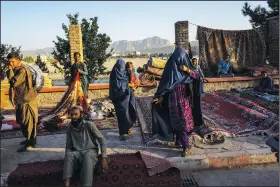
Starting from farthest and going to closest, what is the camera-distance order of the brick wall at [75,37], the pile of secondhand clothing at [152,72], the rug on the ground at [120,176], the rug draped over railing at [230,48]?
the rug draped over railing at [230,48]
the pile of secondhand clothing at [152,72]
the brick wall at [75,37]
the rug on the ground at [120,176]

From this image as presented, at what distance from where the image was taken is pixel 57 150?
5.12 metres

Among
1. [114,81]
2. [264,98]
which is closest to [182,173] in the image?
[114,81]

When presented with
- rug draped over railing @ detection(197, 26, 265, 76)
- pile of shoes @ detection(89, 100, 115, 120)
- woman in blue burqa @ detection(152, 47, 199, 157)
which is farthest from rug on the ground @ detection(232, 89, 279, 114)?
pile of shoes @ detection(89, 100, 115, 120)

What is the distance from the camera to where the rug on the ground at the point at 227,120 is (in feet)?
17.7

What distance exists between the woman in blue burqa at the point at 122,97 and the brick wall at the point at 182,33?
20.6ft

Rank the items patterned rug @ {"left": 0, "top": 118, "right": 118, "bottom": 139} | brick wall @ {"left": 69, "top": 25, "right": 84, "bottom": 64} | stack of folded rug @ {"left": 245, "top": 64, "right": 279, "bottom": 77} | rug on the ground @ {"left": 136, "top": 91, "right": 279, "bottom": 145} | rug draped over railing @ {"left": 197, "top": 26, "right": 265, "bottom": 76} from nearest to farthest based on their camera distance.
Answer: rug on the ground @ {"left": 136, "top": 91, "right": 279, "bottom": 145} < patterned rug @ {"left": 0, "top": 118, "right": 118, "bottom": 139} < brick wall @ {"left": 69, "top": 25, "right": 84, "bottom": 64} < stack of folded rug @ {"left": 245, "top": 64, "right": 279, "bottom": 77} < rug draped over railing @ {"left": 197, "top": 26, "right": 265, "bottom": 76}

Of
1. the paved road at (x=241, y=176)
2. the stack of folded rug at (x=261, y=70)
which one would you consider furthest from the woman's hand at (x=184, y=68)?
the stack of folded rug at (x=261, y=70)

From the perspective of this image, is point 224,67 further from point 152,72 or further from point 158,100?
point 158,100

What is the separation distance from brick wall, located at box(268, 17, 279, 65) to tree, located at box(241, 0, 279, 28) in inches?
68.3

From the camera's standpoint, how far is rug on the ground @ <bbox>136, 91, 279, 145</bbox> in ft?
17.7

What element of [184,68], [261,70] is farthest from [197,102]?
[261,70]

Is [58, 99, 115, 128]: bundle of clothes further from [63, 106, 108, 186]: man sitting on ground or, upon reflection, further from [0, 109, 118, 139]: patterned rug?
[63, 106, 108, 186]: man sitting on ground

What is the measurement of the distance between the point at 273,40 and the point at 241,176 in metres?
10.5

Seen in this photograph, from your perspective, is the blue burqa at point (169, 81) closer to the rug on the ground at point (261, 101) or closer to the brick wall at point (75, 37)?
the rug on the ground at point (261, 101)
